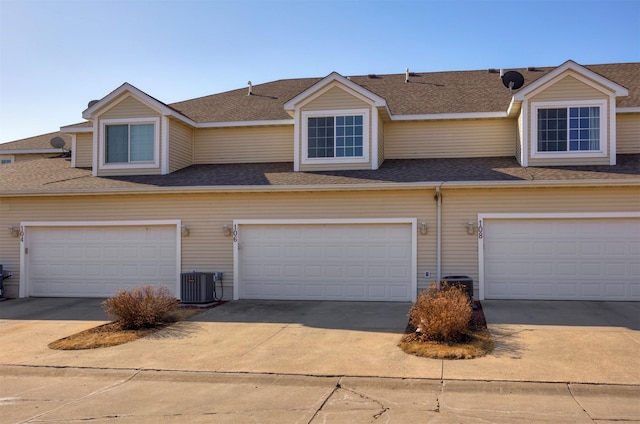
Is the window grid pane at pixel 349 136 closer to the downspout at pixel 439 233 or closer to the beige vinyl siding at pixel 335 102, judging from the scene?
the beige vinyl siding at pixel 335 102

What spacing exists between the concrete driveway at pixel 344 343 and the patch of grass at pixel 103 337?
0.28m

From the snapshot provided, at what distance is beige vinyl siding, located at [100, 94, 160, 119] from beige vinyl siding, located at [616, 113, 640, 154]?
14.3m

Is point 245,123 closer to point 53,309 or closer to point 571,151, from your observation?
point 53,309

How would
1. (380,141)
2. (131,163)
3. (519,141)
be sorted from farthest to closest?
(131,163) < (380,141) < (519,141)

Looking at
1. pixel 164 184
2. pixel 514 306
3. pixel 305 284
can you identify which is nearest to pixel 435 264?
pixel 514 306

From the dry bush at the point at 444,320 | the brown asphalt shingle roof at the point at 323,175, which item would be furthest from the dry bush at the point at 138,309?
the dry bush at the point at 444,320

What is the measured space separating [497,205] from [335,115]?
18.1 ft

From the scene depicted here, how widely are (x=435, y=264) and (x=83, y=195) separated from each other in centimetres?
1030

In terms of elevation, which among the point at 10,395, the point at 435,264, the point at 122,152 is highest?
the point at 122,152

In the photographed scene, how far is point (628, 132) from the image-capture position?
621 inches

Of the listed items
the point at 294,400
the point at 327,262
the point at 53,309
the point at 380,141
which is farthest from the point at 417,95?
the point at 294,400

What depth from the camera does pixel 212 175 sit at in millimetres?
16125

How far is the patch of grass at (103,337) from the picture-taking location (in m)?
9.73

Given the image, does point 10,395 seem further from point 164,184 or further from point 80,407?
point 164,184
